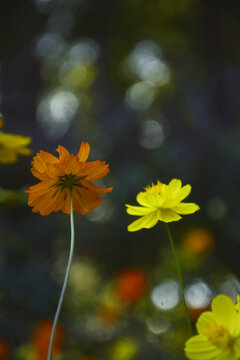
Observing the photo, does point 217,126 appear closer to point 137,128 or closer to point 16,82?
point 137,128

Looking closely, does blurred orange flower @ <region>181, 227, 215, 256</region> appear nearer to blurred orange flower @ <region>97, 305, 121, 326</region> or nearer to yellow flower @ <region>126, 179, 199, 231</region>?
blurred orange flower @ <region>97, 305, 121, 326</region>

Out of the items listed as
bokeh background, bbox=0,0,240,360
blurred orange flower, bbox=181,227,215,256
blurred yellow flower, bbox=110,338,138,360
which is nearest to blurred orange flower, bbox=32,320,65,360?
blurred yellow flower, bbox=110,338,138,360

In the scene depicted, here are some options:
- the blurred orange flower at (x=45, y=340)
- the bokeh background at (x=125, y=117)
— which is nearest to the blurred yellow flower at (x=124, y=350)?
the blurred orange flower at (x=45, y=340)

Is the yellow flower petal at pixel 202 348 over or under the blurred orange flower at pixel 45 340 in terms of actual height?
under

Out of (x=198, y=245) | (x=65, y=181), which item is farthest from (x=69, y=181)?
(x=198, y=245)

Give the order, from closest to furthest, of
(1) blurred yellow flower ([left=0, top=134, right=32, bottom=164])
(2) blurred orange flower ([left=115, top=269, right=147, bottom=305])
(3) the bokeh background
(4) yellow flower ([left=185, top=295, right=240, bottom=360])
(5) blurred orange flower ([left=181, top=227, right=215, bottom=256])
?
(4) yellow flower ([left=185, top=295, right=240, bottom=360])
(1) blurred yellow flower ([left=0, top=134, right=32, bottom=164])
(2) blurred orange flower ([left=115, top=269, right=147, bottom=305])
(5) blurred orange flower ([left=181, top=227, right=215, bottom=256])
(3) the bokeh background

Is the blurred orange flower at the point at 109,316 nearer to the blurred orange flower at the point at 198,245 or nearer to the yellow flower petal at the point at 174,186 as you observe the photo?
the blurred orange flower at the point at 198,245

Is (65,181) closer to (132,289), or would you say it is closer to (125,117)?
(132,289)
